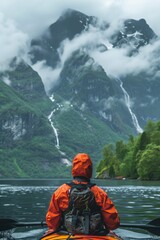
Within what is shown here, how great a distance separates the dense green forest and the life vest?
89.4m

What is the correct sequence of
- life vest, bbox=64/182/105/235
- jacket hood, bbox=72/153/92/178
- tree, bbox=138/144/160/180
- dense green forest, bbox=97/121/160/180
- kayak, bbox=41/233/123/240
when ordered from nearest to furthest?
kayak, bbox=41/233/123/240 → life vest, bbox=64/182/105/235 → jacket hood, bbox=72/153/92/178 → tree, bbox=138/144/160/180 → dense green forest, bbox=97/121/160/180

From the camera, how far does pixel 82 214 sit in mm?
11984

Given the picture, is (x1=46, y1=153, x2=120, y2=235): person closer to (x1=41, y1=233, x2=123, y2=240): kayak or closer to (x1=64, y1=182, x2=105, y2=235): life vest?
(x1=64, y1=182, x2=105, y2=235): life vest

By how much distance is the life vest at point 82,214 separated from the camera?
11812mm

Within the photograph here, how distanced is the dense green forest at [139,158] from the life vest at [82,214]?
293ft

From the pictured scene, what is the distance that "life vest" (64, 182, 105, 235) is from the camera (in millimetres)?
11812

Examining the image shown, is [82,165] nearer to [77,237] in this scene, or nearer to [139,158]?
[77,237]

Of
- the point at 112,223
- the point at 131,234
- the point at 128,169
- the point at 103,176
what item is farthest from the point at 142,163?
the point at 112,223

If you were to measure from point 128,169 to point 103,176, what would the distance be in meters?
22.0

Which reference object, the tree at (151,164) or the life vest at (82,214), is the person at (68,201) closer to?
the life vest at (82,214)

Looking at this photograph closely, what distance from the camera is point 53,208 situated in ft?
39.8

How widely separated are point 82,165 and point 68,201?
3.46 feet

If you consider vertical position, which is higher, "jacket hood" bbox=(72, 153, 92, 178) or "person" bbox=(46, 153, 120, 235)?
"jacket hood" bbox=(72, 153, 92, 178)

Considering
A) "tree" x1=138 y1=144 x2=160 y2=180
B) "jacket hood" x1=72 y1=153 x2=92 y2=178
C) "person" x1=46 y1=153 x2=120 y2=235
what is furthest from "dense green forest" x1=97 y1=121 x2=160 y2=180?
"jacket hood" x1=72 y1=153 x2=92 y2=178
